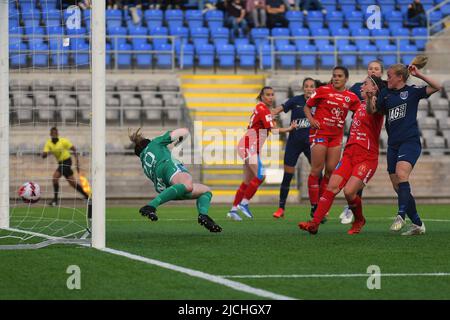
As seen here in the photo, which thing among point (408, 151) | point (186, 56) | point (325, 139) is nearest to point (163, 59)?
point (186, 56)

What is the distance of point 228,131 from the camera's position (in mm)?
25953

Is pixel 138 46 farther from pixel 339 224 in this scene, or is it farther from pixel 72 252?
pixel 72 252

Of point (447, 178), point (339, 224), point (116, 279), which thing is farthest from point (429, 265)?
point (447, 178)

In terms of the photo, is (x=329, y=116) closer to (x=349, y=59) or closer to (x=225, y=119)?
(x=225, y=119)

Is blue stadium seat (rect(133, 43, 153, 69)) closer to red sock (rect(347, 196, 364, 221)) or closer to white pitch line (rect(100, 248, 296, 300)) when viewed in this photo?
red sock (rect(347, 196, 364, 221))

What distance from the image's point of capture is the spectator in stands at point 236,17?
29141 millimetres

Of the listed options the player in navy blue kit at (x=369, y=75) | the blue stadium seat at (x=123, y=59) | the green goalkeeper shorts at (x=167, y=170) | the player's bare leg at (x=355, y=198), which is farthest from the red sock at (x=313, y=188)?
the blue stadium seat at (x=123, y=59)

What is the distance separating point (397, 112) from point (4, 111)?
5.37 meters

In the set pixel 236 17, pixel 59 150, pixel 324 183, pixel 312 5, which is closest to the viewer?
pixel 324 183

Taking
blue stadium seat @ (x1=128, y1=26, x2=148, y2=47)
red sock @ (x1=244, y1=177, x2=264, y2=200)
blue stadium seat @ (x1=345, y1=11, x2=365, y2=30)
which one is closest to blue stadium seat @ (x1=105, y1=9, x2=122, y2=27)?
blue stadium seat @ (x1=128, y1=26, x2=148, y2=47)

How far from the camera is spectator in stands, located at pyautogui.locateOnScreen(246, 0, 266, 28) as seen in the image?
2947 cm

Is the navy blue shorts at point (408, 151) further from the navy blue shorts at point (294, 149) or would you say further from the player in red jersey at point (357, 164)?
the navy blue shorts at point (294, 149)

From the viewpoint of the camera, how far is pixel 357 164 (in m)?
11.8

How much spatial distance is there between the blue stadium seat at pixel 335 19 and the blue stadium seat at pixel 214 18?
3319 millimetres
